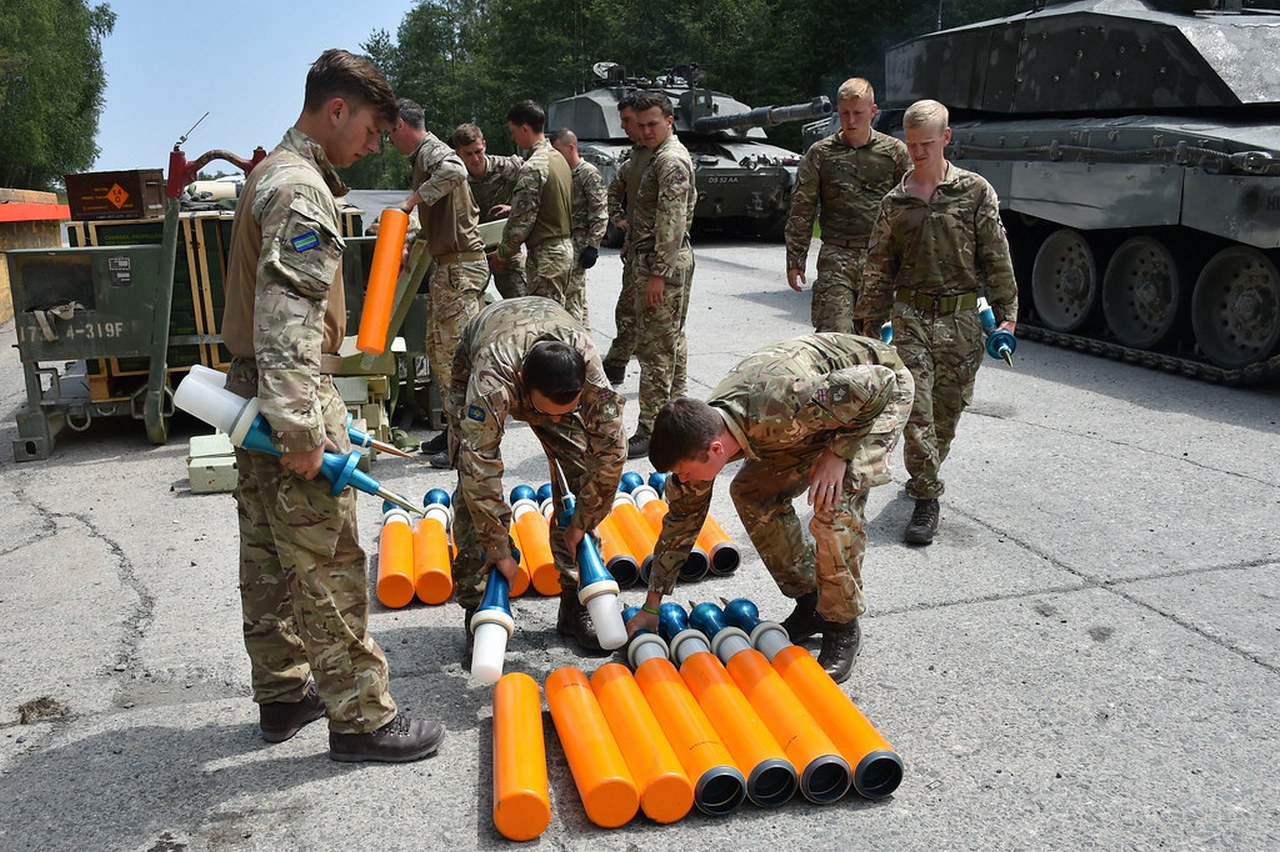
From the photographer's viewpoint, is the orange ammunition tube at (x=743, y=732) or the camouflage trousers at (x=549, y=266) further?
the camouflage trousers at (x=549, y=266)

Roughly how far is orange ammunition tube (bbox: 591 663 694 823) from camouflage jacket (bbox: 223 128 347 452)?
1249 mm

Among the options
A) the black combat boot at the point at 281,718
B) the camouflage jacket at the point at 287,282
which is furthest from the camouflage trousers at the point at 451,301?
the camouflage jacket at the point at 287,282

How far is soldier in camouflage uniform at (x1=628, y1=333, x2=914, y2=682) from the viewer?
368 centimetres

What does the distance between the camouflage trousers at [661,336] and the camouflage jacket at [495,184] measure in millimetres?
1971

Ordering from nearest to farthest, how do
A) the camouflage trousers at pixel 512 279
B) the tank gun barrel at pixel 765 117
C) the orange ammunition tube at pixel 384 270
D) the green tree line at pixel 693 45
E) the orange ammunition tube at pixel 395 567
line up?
the orange ammunition tube at pixel 384 270, the orange ammunition tube at pixel 395 567, the camouflage trousers at pixel 512 279, the tank gun barrel at pixel 765 117, the green tree line at pixel 693 45

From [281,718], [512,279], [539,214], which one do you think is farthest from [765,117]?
[281,718]

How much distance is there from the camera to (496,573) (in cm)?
384

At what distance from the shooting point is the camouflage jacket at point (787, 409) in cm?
373

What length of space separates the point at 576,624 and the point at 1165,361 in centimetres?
664

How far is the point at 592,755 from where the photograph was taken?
10.9 feet

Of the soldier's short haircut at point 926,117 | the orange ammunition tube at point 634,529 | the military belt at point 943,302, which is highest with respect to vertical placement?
the soldier's short haircut at point 926,117

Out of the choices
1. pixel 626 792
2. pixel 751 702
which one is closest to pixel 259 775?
pixel 626 792

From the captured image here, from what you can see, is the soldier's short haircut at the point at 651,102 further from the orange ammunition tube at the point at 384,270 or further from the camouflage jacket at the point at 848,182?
the orange ammunition tube at the point at 384,270

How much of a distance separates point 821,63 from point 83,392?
→ 30.0 m
